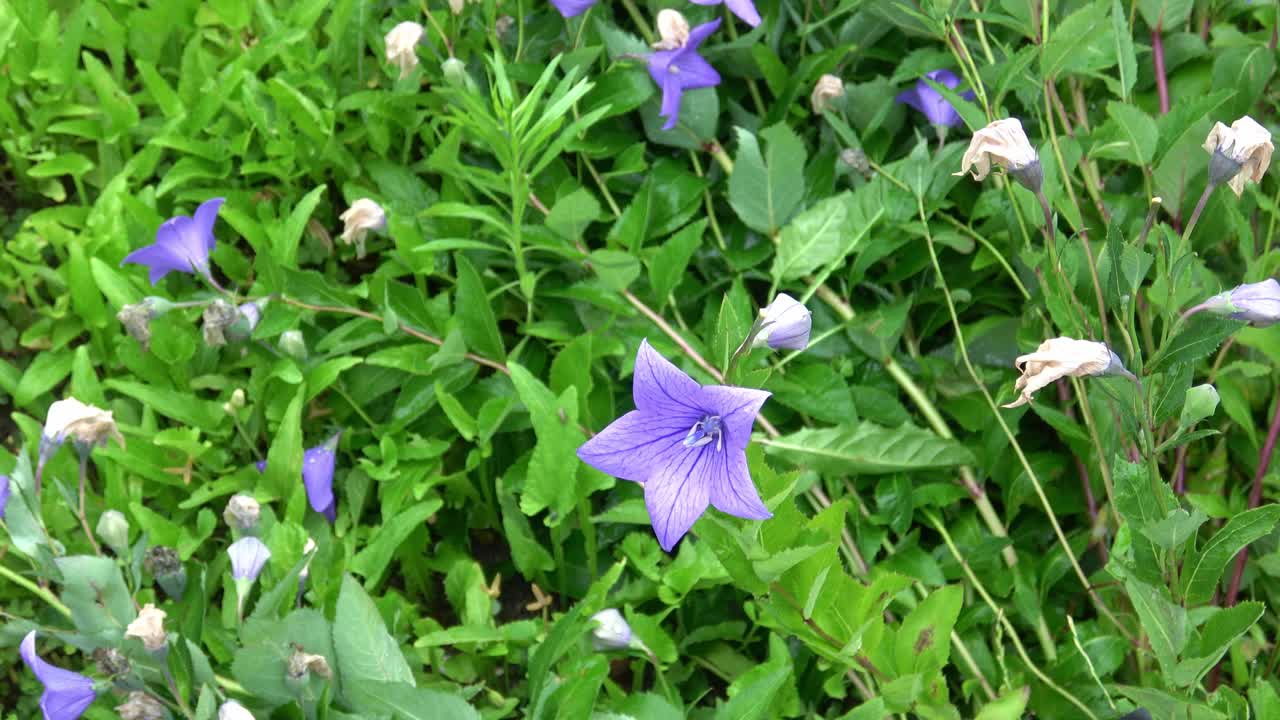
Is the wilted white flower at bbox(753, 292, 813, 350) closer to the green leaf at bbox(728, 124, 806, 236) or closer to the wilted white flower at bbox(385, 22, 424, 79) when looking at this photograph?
the green leaf at bbox(728, 124, 806, 236)

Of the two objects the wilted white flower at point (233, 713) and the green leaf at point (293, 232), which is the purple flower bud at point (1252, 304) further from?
the green leaf at point (293, 232)

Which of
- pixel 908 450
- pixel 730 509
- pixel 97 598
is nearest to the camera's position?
pixel 730 509

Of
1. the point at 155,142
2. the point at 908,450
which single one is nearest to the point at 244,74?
the point at 155,142

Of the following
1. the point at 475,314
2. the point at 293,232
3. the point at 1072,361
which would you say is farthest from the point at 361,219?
the point at 1072,361

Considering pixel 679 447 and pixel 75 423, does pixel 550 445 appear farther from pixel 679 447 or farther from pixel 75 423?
pixel 75 423

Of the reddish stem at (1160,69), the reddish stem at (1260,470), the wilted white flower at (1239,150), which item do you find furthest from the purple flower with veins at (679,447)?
the reddish stem at (1160,69)

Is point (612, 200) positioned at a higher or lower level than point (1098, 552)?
higher

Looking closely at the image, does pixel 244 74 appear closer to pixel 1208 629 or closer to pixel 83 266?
pixel 83 266
